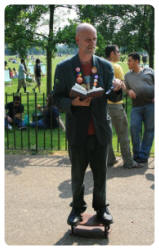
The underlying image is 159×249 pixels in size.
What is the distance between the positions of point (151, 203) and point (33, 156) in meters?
2.97

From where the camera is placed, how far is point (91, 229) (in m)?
3.82

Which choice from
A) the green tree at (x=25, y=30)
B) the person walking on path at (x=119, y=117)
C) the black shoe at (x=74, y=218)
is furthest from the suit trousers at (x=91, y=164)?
the green tree at (x=25, y=30)

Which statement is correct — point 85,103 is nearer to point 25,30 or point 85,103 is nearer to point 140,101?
point 140,101

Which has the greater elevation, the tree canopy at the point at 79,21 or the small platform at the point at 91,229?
the tree canopy at the point at 79,21

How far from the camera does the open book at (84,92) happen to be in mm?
3268

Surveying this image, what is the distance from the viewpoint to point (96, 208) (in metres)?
3.96

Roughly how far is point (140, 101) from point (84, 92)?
335 centimetres

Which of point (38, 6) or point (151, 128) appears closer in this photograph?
point (151, 128)

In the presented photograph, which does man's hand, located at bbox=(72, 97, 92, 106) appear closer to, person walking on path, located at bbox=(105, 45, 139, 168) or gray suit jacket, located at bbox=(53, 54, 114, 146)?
gray suit jacket, located at bbox=(53, 54, 114, 146)

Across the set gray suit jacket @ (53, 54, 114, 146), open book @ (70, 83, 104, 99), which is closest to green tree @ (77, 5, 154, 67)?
gray suit jacket @ (53, 54, 114, 146)

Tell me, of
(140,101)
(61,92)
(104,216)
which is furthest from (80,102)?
(140,101)

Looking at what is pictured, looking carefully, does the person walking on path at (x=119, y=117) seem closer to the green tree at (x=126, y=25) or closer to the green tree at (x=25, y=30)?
the green tree at (x=25, y=30)

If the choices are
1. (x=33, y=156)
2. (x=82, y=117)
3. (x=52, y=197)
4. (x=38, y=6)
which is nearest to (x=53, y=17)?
(x=38, y=6)
